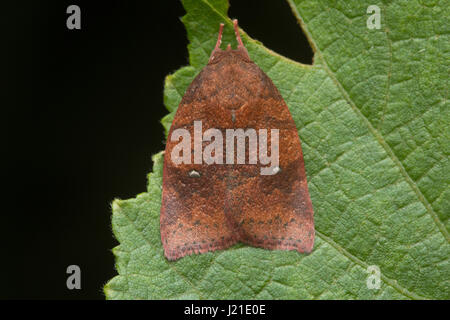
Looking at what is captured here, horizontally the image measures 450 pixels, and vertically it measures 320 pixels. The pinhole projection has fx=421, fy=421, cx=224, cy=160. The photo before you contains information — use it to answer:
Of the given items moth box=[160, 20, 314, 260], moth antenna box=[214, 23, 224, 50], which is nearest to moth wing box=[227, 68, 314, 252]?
moth box=[160, 20, 314, 260]

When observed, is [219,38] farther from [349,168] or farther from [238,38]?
[349,168]

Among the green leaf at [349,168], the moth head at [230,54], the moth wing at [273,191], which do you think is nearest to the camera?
the green leaf at [349,168]

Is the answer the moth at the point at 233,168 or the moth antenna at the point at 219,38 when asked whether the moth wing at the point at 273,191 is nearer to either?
the moth at the point at 233,168

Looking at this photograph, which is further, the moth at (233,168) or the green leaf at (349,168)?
the moth at (233,168)

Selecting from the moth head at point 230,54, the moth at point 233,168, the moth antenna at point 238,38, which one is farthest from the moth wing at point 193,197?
the moth antenna at point 238,38

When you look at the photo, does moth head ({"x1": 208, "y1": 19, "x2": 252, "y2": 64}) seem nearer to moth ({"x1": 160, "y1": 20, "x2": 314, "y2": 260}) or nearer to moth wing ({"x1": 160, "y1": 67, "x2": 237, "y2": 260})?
moth ({"x1": 160, "y1": 20, "x2": 314, "y2": 260})
